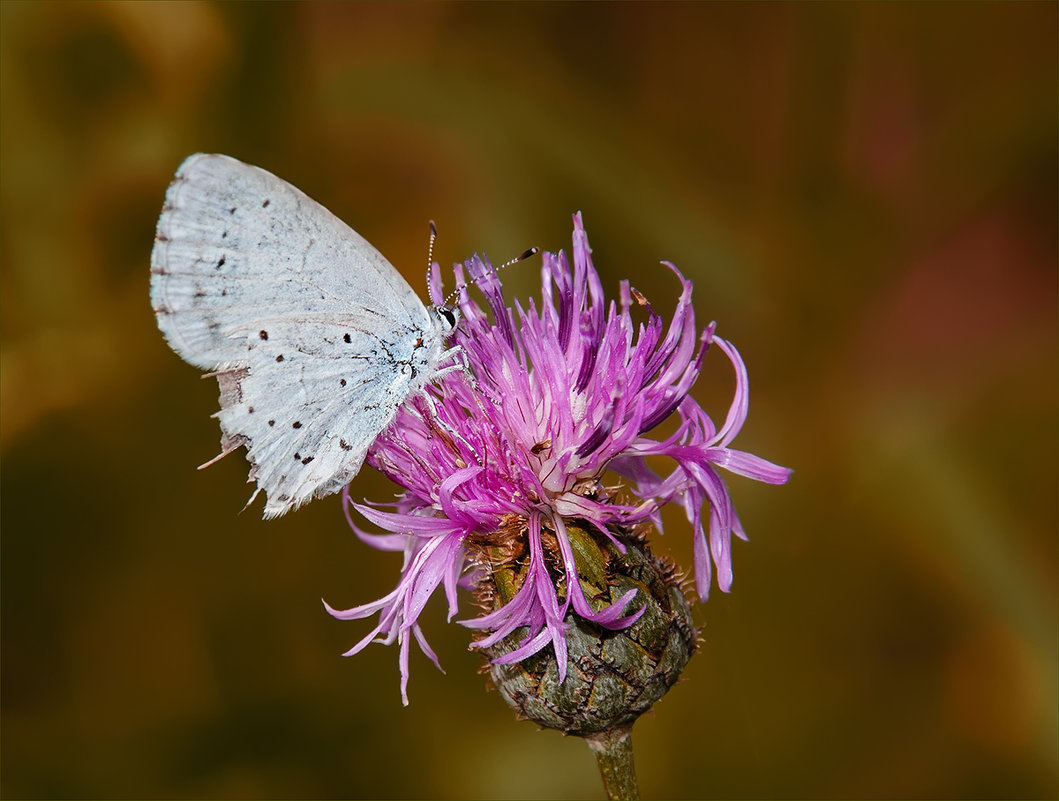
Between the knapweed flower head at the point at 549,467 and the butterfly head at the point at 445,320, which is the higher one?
the butterfly head at the point at 445,320

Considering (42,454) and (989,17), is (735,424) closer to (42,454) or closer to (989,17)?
(42,454)

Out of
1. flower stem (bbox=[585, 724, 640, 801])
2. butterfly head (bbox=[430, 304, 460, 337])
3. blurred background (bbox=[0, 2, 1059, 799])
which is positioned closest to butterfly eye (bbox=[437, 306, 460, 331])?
butterfly head (bbox=[430, 304, 460, 337])

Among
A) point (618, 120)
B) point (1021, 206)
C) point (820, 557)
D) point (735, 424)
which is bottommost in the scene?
point (820, 557)

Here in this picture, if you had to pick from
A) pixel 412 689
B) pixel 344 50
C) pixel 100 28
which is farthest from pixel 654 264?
pixel 100 28

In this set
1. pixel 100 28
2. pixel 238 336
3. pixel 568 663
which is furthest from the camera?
pixel 100 28

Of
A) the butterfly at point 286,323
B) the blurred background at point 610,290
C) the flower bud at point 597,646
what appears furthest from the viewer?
the blurred background at point 610,290

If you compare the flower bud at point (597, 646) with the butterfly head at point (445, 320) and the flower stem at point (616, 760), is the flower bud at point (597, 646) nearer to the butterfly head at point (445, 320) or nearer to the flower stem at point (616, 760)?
the flower stem at point (616, 760)

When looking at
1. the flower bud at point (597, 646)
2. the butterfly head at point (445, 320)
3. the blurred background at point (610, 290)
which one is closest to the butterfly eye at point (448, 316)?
the butterfly head at point (445, 320)
